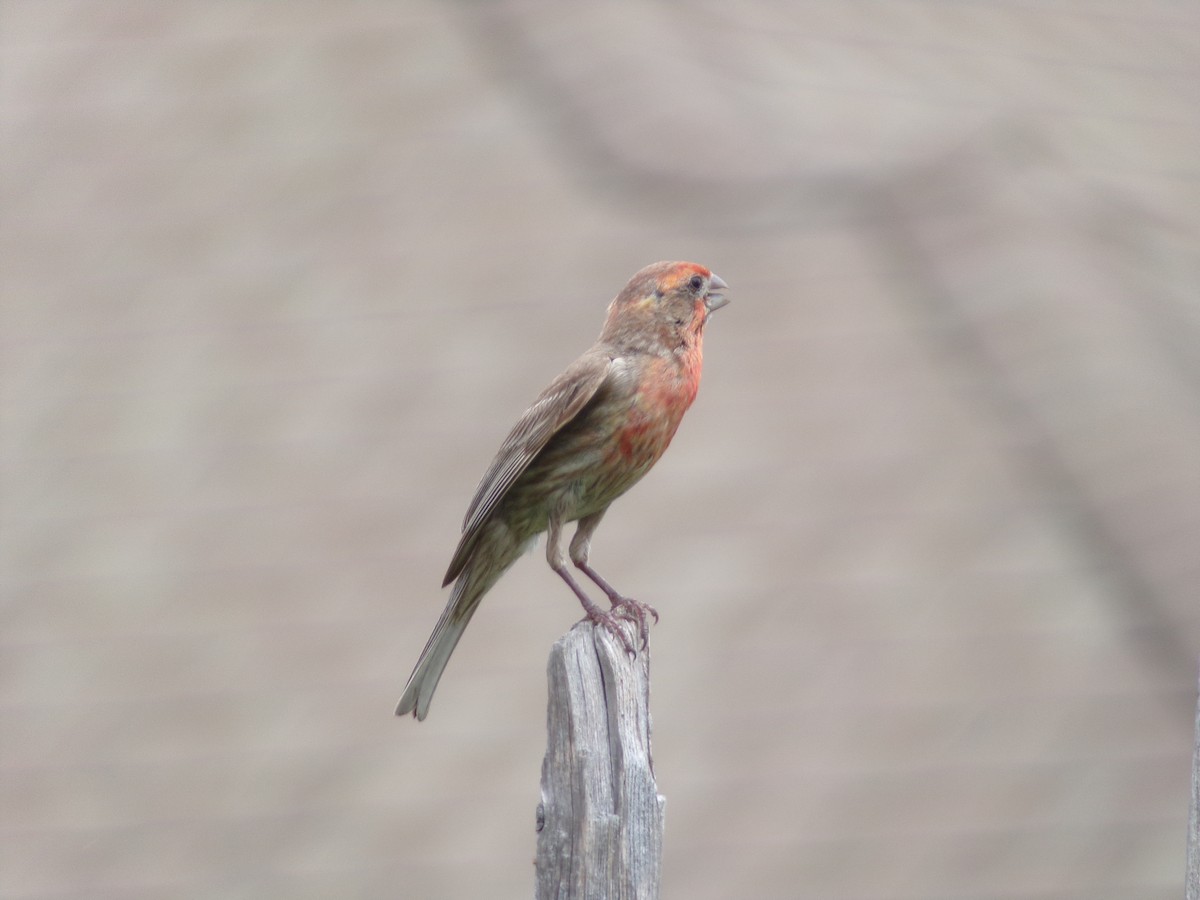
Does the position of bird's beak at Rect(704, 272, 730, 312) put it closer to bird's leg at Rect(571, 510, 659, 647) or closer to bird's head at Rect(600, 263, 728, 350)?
bird's head at Rect(600, 263, 728, 350)

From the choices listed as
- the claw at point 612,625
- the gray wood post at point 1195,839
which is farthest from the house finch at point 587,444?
the gray wood post at point 1195,839

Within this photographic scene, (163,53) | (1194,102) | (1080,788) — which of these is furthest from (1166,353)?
(163,53)

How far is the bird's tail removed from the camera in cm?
462

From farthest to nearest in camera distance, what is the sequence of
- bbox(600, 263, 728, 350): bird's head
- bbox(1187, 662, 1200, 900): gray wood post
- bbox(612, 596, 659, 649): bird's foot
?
bbox(600, 263, 728, 350): bird's head → bbox(612, 596, 659, 649): bird's foot → bbox(1187, 662, 1200, 900): gray wood post

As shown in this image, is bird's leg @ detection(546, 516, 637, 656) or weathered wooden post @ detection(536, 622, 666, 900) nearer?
weathered wooden post @ detection(536, 622, 666, 900)

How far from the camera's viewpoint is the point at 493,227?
8.95 meters

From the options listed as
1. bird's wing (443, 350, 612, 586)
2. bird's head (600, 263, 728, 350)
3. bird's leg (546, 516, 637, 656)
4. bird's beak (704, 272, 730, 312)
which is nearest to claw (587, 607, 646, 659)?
bird's leg (546, 516, 637, 656)

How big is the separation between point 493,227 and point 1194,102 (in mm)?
3992

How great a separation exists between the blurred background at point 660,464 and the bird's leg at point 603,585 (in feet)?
7.06

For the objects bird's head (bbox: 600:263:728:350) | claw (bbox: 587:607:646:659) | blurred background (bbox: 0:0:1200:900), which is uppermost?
blurred background (bbox: 0:0:1200:900)

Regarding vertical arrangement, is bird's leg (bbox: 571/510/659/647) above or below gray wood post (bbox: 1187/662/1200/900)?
above

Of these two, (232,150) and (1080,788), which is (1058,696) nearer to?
(1080,788)

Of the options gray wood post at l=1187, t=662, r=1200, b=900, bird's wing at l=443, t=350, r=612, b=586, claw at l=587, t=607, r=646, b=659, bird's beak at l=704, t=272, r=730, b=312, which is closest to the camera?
gray wood post at l=1187, t=662, r=1200, b=900

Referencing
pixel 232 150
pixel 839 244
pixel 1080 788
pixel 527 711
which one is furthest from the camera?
pixel 232 150
